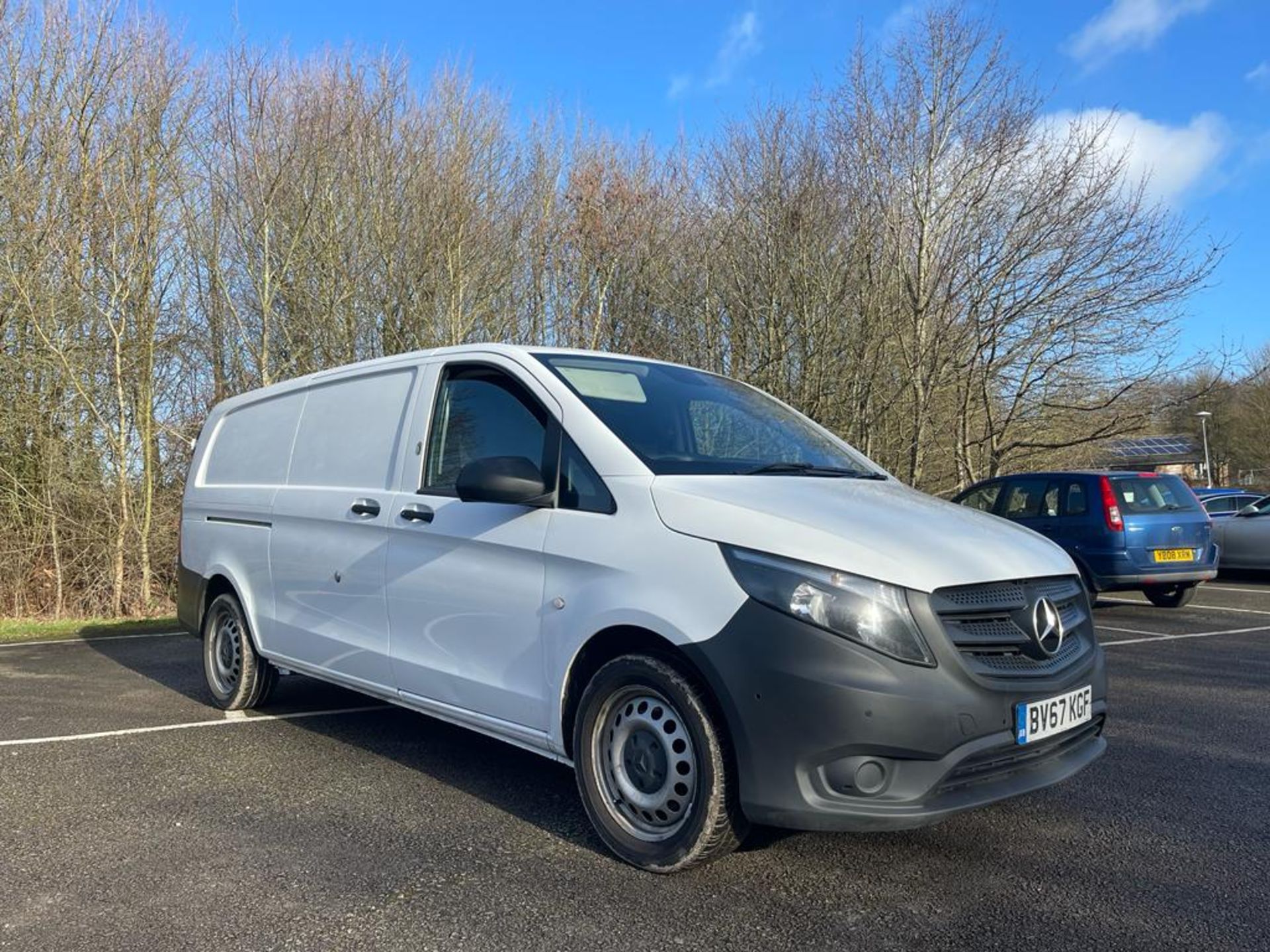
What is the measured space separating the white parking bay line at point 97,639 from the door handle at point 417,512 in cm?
669

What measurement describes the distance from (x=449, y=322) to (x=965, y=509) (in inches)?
577

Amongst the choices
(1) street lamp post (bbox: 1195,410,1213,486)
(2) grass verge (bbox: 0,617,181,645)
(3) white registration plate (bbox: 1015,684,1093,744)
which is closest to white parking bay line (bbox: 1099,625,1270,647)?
(3) white registration plate (bbox: 1015,684,1093,744)

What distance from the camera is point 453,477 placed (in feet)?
13.6

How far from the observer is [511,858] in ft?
11.0

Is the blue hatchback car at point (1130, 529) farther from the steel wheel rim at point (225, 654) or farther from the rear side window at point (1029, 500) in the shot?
the steel wheel rim at point (225, 654)

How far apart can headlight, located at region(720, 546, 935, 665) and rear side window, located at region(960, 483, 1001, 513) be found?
30.2 feet

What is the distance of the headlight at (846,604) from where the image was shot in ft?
9.30

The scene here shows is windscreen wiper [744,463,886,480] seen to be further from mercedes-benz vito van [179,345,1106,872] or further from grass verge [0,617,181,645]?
grass verge [0,617,181,645]

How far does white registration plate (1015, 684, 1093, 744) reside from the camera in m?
2.98

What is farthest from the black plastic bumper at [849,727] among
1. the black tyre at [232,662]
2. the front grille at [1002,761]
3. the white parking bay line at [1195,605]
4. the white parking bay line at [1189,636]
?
the white parking bay line at [1195,605]

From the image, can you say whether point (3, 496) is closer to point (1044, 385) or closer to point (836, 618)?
point (836, 618)

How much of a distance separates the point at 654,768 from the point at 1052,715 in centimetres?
135

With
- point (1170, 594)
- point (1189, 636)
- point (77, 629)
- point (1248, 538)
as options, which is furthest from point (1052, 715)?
point (1248, 538)

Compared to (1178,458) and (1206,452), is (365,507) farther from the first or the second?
(1178,458)
